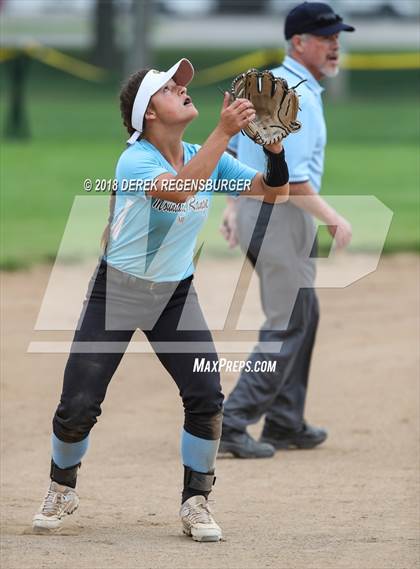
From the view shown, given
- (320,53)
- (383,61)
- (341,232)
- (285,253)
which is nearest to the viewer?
(341,232)

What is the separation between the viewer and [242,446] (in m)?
7.27

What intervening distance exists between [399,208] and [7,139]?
28.2ft

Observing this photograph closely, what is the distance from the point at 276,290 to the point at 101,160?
12526 mm

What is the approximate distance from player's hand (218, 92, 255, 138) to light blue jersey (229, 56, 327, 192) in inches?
61.2

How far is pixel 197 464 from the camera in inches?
225

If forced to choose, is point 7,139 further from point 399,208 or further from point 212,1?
point 212,1

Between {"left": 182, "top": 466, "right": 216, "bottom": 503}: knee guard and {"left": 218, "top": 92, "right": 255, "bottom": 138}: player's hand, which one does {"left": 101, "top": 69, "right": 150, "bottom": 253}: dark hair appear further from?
{"left": 182, "top": 466, "right": 216, "bottom": 503}: knee guard

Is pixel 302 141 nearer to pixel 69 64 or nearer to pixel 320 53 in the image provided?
pixel 320 53

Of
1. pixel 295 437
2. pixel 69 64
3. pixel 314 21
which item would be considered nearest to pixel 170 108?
pixel 314 21

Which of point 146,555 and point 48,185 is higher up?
point 146,555

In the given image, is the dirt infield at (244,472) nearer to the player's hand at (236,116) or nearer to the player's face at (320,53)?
the player's hand at (236,116)

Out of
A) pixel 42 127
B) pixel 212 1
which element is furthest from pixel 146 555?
pixel 212 1

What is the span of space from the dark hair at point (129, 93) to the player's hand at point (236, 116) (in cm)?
50

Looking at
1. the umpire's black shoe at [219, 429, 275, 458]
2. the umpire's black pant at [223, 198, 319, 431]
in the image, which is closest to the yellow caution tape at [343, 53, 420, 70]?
the umpire's black pant at [223, 198, 319, 431]
